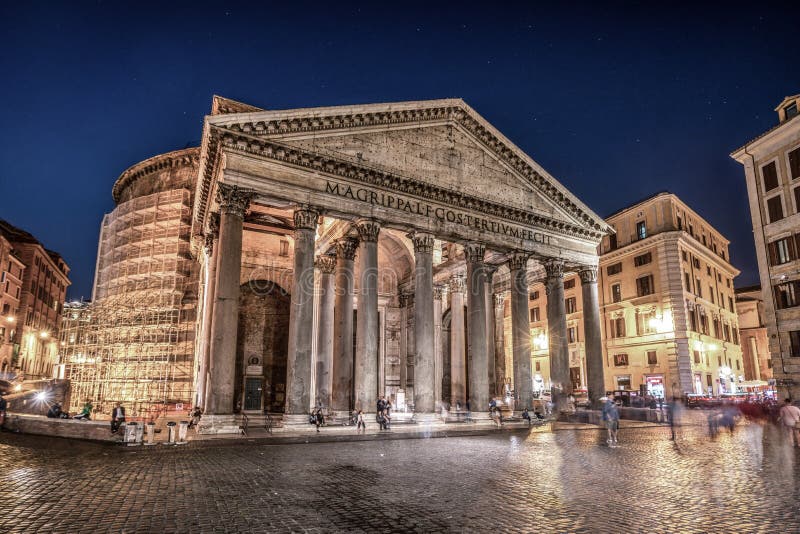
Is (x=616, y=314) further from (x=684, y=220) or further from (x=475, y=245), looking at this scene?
(x=475, y=245)

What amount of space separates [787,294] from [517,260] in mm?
14657

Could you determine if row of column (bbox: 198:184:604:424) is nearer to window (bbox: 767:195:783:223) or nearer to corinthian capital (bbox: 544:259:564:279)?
corinthian capital (bbox: 544:259:564:279)

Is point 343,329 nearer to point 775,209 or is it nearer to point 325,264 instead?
point 325,264

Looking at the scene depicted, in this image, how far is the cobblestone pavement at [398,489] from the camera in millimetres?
5879

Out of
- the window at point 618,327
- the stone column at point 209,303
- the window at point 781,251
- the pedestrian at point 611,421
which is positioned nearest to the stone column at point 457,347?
the pedestrian at point 611,421

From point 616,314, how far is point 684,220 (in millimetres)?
8502

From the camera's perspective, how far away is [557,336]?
23625 mm

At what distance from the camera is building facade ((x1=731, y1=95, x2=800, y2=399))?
963 inches

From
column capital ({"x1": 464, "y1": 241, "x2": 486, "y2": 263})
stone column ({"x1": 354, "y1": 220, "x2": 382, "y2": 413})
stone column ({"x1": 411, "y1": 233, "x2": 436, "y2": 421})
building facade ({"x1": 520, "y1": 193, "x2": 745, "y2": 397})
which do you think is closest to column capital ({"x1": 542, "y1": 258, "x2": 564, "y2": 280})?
column capital ({"x1": 464, "y1": 241, "x2": 486, "y2": 263})

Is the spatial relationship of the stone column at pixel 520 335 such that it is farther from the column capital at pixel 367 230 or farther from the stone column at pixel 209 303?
the stone column at pixel 209 303

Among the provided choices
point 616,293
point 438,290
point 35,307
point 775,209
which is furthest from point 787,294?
point 35,307

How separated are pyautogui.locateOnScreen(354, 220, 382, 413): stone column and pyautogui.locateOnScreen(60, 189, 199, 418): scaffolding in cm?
1157

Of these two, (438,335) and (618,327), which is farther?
(618,327)

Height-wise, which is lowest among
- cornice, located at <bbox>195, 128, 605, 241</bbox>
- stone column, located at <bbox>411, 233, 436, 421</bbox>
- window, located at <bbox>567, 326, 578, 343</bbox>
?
stone column, located at <bbox>411, 233, 436, 421</bbox>
